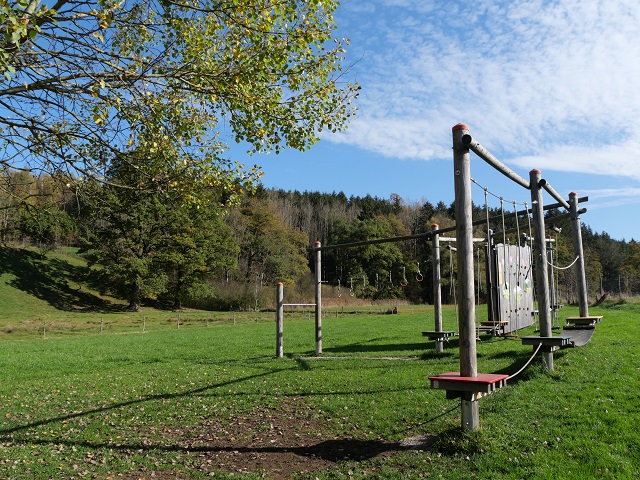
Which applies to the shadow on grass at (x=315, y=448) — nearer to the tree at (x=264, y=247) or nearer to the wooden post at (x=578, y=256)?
the wooden post at (x=578, y=256)

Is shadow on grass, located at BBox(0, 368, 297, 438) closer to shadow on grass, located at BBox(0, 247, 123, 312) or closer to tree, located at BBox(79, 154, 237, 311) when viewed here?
tree, located at BBox(79, 154, 237, 311)

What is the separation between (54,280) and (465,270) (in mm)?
54422

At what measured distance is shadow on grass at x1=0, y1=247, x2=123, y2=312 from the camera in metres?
46.6

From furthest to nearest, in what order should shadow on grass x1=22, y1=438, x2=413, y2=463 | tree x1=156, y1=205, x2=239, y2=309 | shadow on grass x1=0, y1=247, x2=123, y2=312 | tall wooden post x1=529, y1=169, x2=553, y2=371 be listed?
tree x1=156, y1=205, x2=239, y2=309 → shadow on grass x1=0, y1=247, x2=123, y2=312 → tall wooden post x1=529, y1=169, x2=553, y2=371 → shadow on grass x1=22, y1=438, x2=413, y2=463

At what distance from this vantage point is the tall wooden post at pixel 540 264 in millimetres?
8047

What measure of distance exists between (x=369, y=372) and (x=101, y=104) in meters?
6.97

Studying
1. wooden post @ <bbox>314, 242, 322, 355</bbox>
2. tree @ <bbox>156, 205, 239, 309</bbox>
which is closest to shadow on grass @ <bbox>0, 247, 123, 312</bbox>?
tree @ <bbox>156, 205, 239, 309</bbox>

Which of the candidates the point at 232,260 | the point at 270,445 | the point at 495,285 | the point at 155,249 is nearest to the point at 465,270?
the point at 270,445

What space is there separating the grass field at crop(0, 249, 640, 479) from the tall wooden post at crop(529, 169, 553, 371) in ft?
2.01

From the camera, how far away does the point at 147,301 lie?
172ft

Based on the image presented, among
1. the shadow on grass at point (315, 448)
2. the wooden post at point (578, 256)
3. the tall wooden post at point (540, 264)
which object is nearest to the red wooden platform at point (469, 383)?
the shadow on grass at point (315, 448)

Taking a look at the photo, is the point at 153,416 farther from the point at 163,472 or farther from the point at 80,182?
the point at 80,182

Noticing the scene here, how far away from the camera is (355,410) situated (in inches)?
283

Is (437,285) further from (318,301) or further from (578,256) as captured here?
(578,256)
